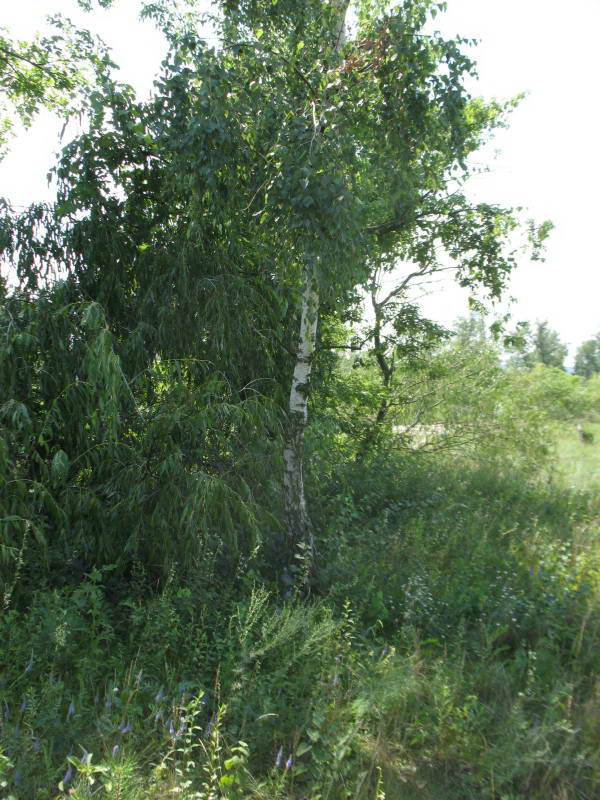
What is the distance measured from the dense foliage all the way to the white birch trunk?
11cm

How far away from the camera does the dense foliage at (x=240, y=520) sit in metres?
2.89

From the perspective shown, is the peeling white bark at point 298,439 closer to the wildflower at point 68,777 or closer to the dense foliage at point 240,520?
the dense foliage at point 240,520

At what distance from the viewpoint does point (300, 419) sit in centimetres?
525

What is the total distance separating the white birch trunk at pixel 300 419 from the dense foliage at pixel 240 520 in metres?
0.11

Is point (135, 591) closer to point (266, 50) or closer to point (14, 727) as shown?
point (14, 727)

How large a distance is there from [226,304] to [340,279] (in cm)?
108

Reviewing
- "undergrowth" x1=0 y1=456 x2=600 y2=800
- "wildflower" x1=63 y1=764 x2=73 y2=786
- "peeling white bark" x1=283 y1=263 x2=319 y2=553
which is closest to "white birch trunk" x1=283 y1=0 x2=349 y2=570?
"peeling white bark" x1=283 y1=263 x2=319 y2=553

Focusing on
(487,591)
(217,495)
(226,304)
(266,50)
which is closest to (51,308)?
(226,304)

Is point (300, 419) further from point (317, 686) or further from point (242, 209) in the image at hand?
point (317, 686)

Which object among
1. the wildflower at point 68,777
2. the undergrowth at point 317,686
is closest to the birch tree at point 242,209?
the undergrowth at point 317,686

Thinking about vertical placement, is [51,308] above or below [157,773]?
above

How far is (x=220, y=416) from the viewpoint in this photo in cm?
443

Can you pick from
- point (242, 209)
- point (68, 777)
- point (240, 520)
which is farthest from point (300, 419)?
point (68, 777)

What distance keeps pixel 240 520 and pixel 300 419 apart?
1.20m
